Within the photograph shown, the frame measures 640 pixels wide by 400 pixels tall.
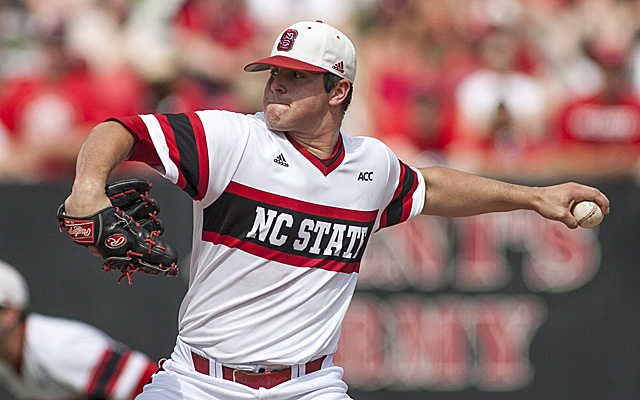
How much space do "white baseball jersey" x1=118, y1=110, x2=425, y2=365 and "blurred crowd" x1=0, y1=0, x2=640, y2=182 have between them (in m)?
3.65

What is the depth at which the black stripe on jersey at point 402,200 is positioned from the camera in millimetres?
4523

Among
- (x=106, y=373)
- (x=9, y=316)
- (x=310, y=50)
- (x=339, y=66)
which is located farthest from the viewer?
(x=9, y=316)

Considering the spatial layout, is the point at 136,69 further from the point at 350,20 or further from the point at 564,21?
the point at 564,21

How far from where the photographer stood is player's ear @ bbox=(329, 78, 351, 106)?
167 inches

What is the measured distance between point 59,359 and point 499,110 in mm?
5152

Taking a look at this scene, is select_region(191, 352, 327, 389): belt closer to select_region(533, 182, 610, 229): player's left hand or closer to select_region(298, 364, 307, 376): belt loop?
select_region(298, 364, 307, 376): belt loop

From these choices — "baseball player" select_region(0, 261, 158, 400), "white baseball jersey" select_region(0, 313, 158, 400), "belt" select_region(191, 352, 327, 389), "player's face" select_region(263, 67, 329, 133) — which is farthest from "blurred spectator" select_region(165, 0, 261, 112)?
"belt" select_region(191, 352, 327, 389)

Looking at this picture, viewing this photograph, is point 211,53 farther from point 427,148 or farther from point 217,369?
point 217,369

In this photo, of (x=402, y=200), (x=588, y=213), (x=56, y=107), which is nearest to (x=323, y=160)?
(x=402, y=200)

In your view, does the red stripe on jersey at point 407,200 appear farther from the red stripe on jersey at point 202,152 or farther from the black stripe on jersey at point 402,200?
the red stripe on jersey at point 202,152

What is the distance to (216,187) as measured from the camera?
3.84 m

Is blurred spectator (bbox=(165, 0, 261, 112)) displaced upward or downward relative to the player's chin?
upward

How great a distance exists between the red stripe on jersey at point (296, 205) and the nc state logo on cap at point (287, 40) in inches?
26.3

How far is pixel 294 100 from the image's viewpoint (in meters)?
4.08
